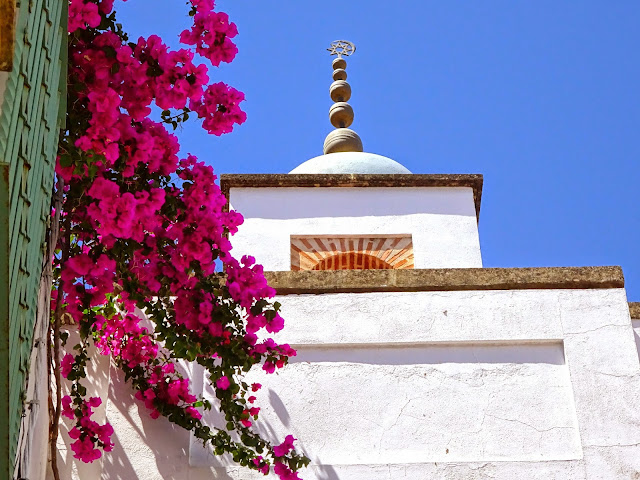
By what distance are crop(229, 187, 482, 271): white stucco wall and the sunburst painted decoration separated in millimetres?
68

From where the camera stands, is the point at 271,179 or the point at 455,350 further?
the point at 271,179

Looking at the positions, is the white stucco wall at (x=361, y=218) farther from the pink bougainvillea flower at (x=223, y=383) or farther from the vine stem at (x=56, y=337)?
the vine stem at (x=56, y=337)

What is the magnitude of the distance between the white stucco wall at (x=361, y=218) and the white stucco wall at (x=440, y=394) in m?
3.31

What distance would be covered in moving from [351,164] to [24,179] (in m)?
6.98

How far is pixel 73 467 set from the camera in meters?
4.53

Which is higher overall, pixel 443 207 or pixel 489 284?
pixel 443 207

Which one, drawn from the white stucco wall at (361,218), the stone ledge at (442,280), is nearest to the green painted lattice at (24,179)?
A: the stone ledge at (442,280)

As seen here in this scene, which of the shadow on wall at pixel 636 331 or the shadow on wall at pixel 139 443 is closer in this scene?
the shadow on wall at pixel 139 443

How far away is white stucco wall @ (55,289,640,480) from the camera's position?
15.1 feet

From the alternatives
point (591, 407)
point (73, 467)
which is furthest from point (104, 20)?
point (591, 407)

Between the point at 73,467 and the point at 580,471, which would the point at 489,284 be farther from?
the point at 73,467

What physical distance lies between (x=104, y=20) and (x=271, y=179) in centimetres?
484

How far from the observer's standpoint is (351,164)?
9477 mm

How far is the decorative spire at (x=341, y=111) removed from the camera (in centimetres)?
1027
